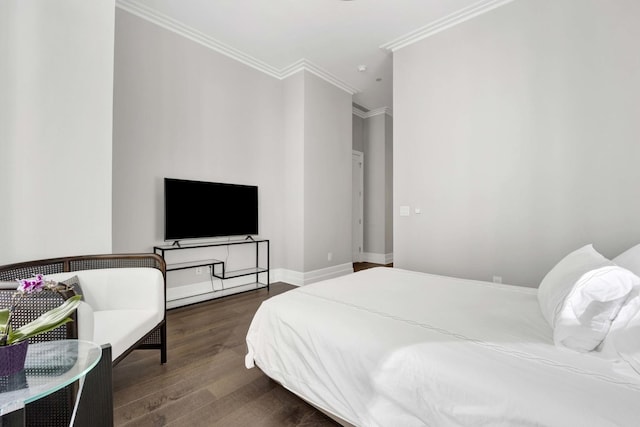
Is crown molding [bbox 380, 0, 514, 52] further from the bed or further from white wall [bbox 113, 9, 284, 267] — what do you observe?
the bed

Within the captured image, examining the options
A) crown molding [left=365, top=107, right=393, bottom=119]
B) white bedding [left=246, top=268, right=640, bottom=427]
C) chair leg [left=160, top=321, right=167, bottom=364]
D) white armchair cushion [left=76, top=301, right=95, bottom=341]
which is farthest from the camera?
crown molding [left=365, top=107, right=393, bottom=119]

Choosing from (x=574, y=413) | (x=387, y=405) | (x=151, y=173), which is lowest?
(x=387, y=405)

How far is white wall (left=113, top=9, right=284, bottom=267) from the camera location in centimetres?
309

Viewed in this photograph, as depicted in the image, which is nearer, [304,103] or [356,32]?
[356,32]

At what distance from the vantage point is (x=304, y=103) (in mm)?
4348

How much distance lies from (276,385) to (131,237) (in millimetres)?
2328

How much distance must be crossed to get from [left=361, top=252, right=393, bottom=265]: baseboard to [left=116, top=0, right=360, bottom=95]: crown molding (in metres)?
3.30

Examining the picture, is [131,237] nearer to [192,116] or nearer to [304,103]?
[192,116]

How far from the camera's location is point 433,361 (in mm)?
1099

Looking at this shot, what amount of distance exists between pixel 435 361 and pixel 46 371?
126 cm

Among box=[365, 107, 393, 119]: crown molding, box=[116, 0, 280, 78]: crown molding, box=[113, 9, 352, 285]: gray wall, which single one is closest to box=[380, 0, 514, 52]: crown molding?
box=[113, 9, 352, 285]: gray wall

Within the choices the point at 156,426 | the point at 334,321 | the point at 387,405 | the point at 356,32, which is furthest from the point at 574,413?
the point at 356,32

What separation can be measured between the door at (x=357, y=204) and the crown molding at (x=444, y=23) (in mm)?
2689

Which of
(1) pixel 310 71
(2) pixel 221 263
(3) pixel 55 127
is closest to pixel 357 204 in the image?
(1) pixel 310 71
